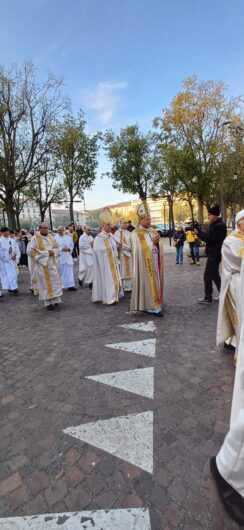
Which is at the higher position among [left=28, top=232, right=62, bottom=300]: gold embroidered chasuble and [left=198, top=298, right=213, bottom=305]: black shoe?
[left=28, top=232, right=62, bottom=300]: gold embroidered chasuble

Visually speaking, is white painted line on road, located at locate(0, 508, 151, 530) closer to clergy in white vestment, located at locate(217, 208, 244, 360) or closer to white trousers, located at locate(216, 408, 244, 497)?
white trousers, located at locate(216, 408, 244, 497)

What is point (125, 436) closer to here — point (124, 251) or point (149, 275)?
point (149, 275)

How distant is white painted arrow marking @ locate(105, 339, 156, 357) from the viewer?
4.41 m

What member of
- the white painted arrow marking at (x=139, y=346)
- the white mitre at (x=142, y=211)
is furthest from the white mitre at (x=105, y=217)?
the white painted arrow marking at (x=139, y=346)

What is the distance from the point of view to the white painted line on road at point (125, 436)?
2.47m

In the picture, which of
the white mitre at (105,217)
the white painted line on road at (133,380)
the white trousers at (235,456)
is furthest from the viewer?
the white mitre at (105,217)

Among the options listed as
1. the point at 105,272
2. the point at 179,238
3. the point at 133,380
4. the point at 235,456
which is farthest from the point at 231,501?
the point at 179,238

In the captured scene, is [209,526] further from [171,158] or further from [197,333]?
[171,158]

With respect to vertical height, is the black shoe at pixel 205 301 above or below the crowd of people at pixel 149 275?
below

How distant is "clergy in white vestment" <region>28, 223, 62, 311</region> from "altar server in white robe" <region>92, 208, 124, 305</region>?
1040 mm

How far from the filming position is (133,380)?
362 cm

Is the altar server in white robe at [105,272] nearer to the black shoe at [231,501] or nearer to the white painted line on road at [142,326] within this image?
the white painted line on road at [142,326]

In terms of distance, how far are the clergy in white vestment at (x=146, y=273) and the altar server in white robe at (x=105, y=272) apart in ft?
4.65

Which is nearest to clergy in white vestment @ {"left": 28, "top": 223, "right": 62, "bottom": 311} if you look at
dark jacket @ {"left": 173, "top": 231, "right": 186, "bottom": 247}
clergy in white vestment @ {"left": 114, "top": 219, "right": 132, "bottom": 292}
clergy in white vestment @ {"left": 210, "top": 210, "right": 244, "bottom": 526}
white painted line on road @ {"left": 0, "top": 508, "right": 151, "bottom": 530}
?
clergy in white vestment @ {"left": 114, "top": 219, "right": 132, "bottom": 292}
